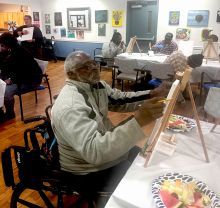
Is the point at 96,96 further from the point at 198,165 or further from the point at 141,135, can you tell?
the point at 198,165

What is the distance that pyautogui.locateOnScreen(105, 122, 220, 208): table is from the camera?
2.91 feet

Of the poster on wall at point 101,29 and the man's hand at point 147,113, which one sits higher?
the poster on wall at point 101,29

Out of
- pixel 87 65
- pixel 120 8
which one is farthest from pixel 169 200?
pixel 120 8

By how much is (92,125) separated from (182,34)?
19.6 feet

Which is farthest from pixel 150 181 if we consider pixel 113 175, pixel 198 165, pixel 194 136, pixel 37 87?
pixel 37 87

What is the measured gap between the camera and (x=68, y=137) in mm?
1102

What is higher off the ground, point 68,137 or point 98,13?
point 98,13

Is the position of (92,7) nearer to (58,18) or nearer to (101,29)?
(101,29)

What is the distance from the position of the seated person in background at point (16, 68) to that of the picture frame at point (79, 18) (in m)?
4.80

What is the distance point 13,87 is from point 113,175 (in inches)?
102

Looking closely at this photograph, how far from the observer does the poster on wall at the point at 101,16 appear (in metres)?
7.41

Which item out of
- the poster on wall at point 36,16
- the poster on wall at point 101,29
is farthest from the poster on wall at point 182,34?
the poster on wall at point 36,16

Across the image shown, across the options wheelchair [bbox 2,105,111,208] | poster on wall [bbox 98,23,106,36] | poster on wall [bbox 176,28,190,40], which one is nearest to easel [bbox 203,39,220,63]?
poster on wall [bbox 176,28,190,40]

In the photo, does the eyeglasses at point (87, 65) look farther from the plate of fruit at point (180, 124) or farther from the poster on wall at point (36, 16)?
the poster on wall at point (36, 16)
